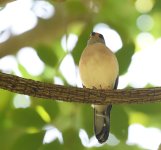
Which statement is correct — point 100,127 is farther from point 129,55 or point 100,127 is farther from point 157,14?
point 157,14

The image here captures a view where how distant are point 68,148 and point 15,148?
0.32 meters

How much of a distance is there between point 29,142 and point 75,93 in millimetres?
556

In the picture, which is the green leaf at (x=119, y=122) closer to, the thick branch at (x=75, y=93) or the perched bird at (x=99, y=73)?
the perched bird at (x=99, y=73)

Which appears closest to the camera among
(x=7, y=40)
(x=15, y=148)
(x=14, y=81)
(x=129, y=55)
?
(x=14, y=81)

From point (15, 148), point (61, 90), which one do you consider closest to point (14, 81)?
point (61, 90)

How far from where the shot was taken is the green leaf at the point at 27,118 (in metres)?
2.71

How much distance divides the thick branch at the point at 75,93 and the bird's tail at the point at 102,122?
Answer: 65 centimetres

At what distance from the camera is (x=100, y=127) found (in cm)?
293

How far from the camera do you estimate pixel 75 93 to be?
2170 mm

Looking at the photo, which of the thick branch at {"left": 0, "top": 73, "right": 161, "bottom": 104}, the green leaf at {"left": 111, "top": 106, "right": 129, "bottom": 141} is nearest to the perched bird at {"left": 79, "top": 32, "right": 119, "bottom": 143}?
the green leaf at {"left": 111, "top": 106, "right": 129, "bottom": 141}

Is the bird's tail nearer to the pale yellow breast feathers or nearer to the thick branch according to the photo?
the pale yellow breast feathers

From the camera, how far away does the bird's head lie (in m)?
3.18

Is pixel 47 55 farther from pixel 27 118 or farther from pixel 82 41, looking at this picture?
pixel 27 118

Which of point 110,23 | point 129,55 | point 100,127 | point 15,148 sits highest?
point 110,23
